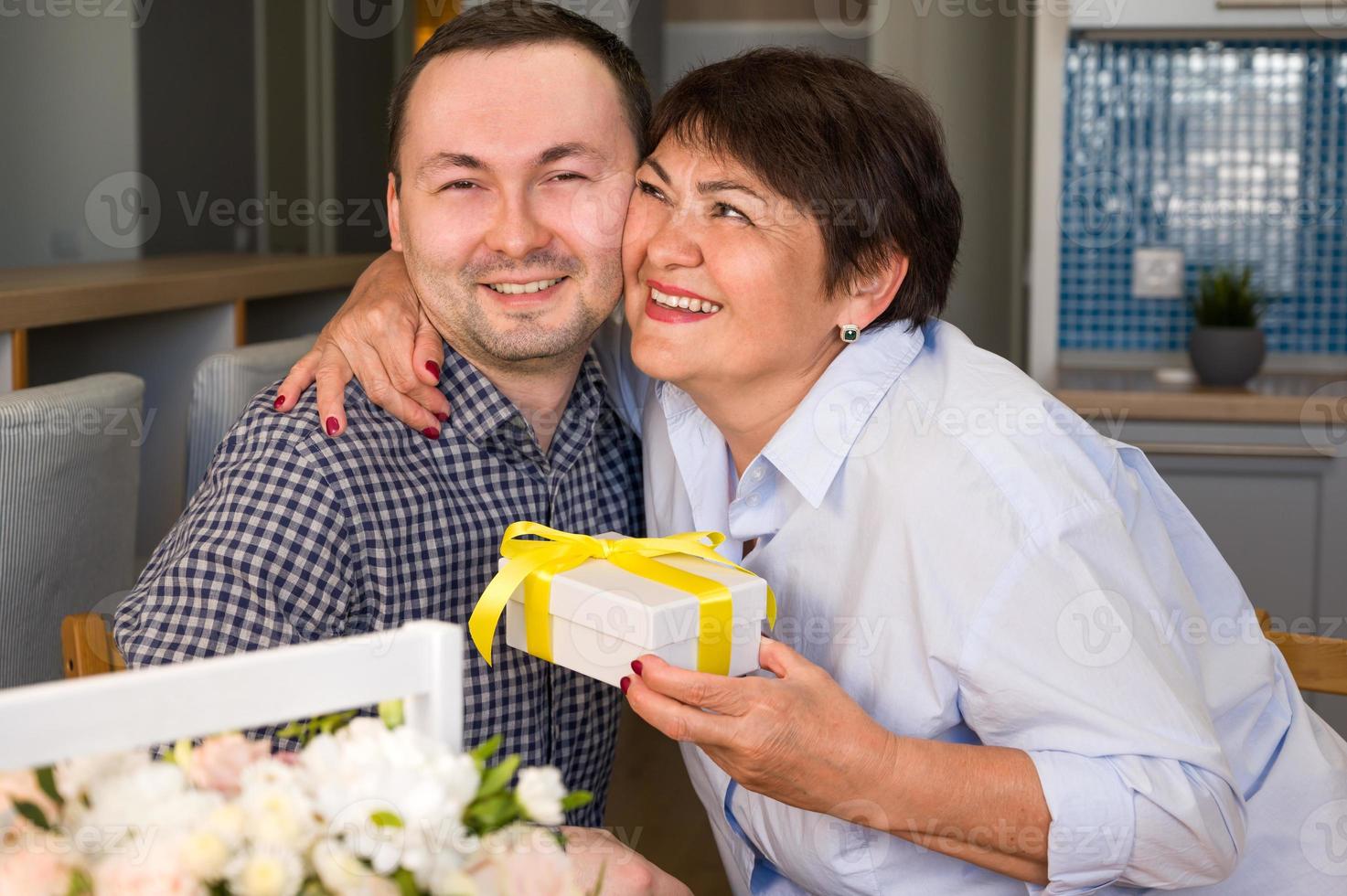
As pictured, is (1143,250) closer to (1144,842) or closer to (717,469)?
(717,469)

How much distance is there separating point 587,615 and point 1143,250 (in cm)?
245

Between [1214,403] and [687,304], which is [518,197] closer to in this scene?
[687,304]

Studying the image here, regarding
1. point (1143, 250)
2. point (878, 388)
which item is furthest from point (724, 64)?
point (1143, 250)

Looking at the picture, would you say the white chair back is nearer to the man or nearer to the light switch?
the man

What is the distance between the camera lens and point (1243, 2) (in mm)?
2715

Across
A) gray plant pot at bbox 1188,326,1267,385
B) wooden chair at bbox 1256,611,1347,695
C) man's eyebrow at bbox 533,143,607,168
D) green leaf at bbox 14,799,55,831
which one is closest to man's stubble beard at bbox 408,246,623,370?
man's eyebrow at bbox 533,143,607,168

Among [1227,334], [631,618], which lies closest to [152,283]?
[631,618]

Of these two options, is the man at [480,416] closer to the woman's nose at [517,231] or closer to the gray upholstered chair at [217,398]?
the woman's nose at [517,231]

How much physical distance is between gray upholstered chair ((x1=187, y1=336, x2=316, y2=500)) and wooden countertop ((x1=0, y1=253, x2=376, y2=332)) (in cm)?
22

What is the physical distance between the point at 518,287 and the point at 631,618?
1.69 ft

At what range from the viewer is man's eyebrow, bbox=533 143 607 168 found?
4.47ft

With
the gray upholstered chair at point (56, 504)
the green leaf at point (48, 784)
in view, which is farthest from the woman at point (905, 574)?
the green leaf at point (48, 784)

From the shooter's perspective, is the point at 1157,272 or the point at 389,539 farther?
the point at 1157,272

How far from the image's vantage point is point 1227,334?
278cm
